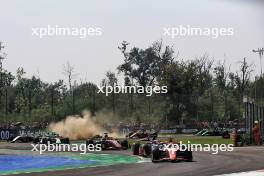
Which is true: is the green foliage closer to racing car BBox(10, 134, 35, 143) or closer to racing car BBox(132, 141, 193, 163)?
racing car BBox(10, 134, 35, 143)

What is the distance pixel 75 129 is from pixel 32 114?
19.5 m

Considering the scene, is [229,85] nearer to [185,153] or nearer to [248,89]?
[248,89]

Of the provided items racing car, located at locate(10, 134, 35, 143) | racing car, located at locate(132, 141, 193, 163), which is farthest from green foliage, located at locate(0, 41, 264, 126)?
racing car, located at locate(132, 141, 193, 163)

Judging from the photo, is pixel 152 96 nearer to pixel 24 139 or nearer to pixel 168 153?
pixel 24 139

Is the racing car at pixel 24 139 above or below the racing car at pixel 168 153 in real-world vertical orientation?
below

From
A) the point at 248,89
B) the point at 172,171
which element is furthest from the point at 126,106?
the point at 172,171

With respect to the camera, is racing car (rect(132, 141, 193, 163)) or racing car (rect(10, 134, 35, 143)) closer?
racing car (rect(132, 141, 193, 163))

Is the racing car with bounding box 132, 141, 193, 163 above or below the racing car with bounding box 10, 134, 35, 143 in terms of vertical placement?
above

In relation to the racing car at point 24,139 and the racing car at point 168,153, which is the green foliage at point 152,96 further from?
the racing car at point 168,153

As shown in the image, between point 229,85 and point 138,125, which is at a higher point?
point 229,85

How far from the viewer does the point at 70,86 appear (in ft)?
238

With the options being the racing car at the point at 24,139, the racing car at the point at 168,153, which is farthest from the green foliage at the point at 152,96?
the racing car at the point at 168,153

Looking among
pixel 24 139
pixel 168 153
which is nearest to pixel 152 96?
pixel 24 139

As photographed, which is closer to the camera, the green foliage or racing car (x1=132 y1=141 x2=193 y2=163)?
racing car (x1=132 y1=141 x2=193 y2=163)
